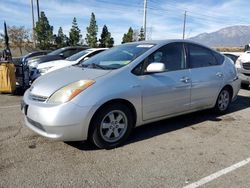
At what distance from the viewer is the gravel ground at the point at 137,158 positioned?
3139 mm

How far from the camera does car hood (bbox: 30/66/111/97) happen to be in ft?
12.5

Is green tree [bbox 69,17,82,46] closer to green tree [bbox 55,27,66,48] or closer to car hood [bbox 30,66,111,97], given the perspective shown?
green tree [bbox 55,27,66,48]

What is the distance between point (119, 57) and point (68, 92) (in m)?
1.30

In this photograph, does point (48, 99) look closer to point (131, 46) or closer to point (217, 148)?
point (131, 46)

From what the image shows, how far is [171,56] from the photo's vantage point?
15.9 feet

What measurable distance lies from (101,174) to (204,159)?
4.59 ft

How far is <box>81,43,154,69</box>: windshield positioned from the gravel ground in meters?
1.21

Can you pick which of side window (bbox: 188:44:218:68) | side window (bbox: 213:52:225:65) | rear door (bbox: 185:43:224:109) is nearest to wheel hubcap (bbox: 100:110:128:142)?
rear door (bbox: 185:43:224:109)

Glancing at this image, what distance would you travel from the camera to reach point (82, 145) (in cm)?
411

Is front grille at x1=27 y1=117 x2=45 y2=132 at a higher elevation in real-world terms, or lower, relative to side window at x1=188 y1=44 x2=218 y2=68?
lower

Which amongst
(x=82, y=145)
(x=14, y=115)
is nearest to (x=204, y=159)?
(x=82, y=145)

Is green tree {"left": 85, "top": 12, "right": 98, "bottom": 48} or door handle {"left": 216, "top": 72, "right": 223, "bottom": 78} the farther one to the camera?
A: green tree {"left": 85, "top": 12, "right": 98, "bottom": 48}

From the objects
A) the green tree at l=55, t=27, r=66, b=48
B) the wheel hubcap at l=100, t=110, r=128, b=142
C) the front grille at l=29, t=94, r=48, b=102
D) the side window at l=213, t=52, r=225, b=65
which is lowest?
the wheel hubcap at l=100, t=110, r=128, b=142

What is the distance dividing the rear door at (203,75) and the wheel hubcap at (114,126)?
1.60 meters
